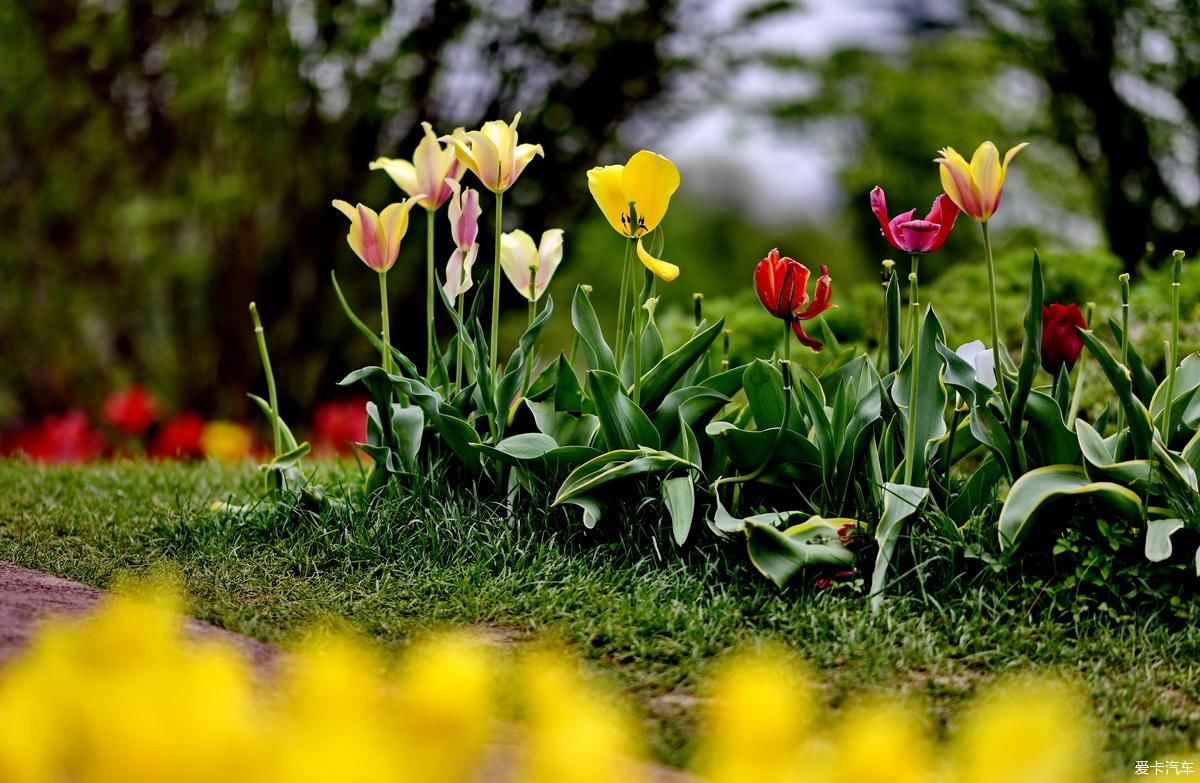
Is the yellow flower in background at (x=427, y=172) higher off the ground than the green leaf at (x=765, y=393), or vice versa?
the yellow flower in background at (x=427, y=172)

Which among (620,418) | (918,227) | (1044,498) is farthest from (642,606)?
(918,227)

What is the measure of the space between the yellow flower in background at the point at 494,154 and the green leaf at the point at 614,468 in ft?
2.49

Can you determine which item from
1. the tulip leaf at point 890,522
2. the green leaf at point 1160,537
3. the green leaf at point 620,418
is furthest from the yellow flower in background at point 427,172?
the green leaf at point 1160,537

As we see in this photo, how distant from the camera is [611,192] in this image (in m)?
3.17

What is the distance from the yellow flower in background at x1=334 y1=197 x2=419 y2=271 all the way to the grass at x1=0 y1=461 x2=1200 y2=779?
25.3 inches

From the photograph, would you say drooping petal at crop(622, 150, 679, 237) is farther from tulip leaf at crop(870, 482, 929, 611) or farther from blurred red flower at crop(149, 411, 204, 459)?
blurred red flower at crop(149, 411, 204, 459)

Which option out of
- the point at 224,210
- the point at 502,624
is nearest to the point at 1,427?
the point at 224,210

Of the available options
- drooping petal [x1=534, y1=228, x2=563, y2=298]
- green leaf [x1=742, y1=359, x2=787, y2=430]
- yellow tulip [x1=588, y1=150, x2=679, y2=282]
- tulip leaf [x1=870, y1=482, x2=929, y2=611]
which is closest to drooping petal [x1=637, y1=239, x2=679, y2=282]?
yellow tulip [x1=588, y1=150, x2=679, y2=282]

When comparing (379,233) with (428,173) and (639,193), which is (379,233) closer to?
(428,173)

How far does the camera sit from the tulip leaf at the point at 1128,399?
2.91 meters

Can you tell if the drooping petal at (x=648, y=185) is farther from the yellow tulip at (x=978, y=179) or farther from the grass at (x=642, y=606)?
the grass at (x=642, y=606)

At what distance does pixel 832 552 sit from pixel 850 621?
21 centimetres

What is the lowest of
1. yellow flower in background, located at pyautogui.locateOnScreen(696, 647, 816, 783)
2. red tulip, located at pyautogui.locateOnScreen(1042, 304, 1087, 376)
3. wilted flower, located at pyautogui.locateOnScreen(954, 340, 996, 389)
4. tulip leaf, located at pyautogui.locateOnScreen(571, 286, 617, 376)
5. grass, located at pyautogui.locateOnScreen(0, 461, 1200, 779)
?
grass, located at pyautogui.locateOnScreen(0, 461, 1200, 779)

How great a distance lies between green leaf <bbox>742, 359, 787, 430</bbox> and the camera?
10.8ft
